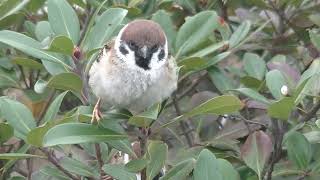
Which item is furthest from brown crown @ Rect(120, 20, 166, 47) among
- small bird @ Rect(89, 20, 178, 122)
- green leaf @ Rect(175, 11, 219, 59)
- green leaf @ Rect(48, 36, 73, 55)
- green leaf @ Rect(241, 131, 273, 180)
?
green leaf @ Rect(241, 131, 273, 180)

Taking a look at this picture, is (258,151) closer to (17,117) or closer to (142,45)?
(142,45)


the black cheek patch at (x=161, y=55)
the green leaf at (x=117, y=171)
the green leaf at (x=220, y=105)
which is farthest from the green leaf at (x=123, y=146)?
the black cheek patch at (x=161, y=55)

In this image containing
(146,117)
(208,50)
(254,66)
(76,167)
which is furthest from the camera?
(254,66)

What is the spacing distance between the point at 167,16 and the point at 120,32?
0.22 metres

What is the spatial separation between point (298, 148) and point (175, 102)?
54 centimetres

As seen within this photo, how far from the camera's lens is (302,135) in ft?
6.61

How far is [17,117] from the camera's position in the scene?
1888mm

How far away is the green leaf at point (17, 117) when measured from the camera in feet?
6.15

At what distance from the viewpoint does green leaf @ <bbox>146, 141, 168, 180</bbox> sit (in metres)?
1.84

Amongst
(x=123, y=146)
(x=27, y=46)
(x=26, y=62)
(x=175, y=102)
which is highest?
(x=27, y=46)

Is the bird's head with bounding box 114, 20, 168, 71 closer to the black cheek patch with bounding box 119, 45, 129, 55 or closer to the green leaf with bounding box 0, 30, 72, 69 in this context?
the black cheek patch with bounding box 119, 45, 129, 55

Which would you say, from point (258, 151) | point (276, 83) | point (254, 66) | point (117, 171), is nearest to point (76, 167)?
point (117, 171)

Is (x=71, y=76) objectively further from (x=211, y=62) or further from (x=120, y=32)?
(x=211, y=62)

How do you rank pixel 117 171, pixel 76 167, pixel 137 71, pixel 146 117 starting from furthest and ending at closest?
1. pixel 137 71
2. pixel 76 167
3. pixel 117 171
4. pixel 146 117
